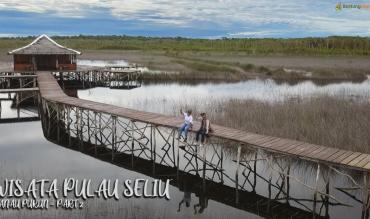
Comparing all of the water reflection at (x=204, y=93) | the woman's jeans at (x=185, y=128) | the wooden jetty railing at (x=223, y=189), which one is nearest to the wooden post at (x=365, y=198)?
the wooden jetty railing at (x=223, y=189)

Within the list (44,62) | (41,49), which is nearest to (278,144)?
(41,49)

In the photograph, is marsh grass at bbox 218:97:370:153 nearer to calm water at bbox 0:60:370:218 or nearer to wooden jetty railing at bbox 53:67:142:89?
calm water at bbox 0:60:370:218

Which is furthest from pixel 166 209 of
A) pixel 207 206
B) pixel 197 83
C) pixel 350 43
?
pixel 350 43

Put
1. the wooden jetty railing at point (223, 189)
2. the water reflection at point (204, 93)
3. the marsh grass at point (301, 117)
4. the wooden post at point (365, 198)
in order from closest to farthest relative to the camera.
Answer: the wooden post at point (365, 198) → the wooden jetty railing at point (223, 189) → the marsh grass at point (301, 117) → the water reflection at point (204, 93)

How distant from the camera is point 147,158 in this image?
17.2 metres

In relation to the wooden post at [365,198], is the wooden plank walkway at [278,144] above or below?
above

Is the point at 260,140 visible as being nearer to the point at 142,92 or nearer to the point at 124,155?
the point at 124,155

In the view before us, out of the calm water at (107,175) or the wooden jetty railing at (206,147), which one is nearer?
the calm water at (107,175)

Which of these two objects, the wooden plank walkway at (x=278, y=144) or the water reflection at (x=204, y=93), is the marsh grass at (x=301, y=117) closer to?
the water reflection at (x=204, y=93)

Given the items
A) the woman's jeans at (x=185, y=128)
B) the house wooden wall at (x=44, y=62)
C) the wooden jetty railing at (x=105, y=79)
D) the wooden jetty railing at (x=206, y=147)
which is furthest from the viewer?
the wooden jetty railing at (x=105, y=79)

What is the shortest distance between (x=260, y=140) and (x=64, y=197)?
6304mm

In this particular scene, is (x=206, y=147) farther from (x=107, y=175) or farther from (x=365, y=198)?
(x=365, y=198)

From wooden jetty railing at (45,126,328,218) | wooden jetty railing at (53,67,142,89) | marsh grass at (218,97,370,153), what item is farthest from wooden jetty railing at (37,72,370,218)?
wooden jetty railing at (53,67,142,89)

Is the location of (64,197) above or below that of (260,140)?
below
